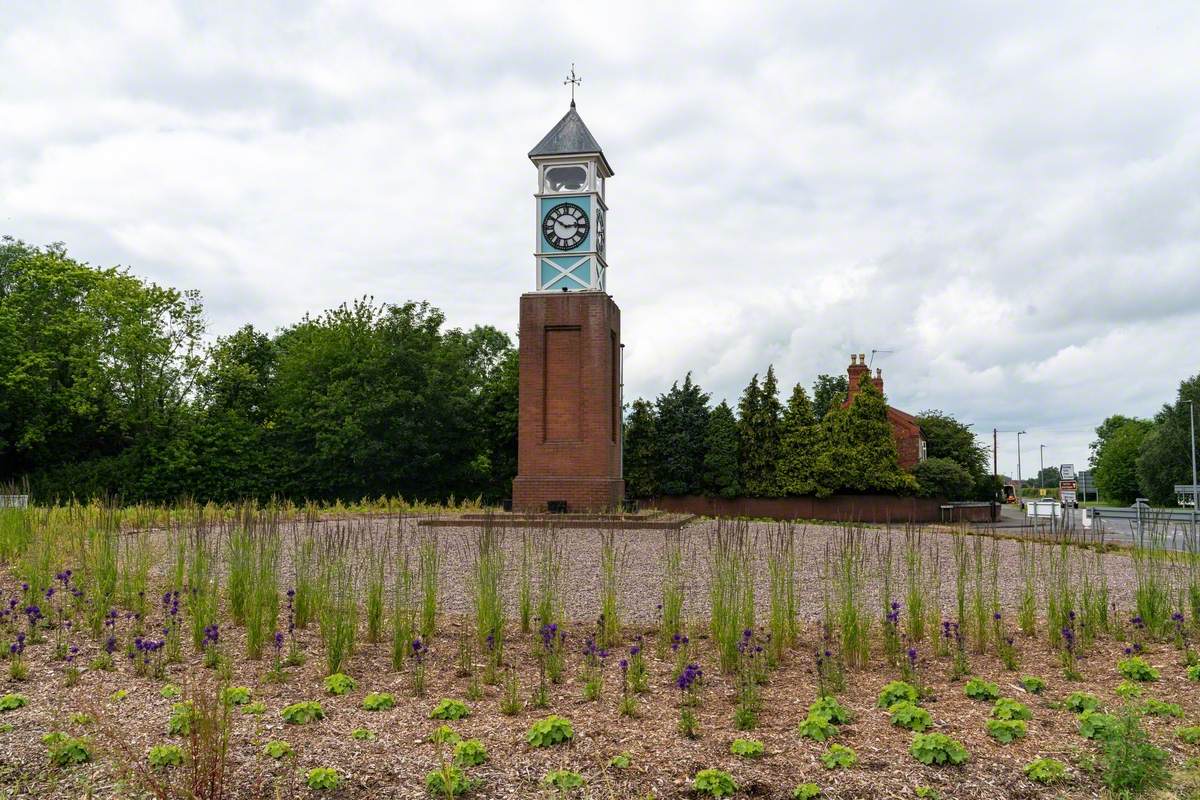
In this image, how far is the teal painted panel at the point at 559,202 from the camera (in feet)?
71.0

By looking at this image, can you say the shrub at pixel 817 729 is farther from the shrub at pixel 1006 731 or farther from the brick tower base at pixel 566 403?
the brick tower base at pixel 566 403

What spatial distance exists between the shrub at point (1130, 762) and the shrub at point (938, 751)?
621 millimetres

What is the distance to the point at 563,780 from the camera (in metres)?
4.05

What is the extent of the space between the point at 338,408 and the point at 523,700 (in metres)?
26.4

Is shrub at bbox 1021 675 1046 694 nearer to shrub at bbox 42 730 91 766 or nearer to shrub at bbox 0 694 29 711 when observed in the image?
shrub at bbox 42 730 91 766

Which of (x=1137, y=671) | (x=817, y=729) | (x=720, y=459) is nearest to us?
(x=817, y=729)

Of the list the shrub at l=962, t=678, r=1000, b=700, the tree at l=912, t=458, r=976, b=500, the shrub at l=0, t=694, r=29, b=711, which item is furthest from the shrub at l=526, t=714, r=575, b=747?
the tree at l=912, t=458, r=976, b=500

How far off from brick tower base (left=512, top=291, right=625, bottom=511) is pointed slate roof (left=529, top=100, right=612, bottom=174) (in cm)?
346

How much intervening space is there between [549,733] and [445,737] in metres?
0.52

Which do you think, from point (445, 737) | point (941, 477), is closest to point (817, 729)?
point (445, 737)

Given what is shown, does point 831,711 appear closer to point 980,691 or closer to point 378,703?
point 980,691

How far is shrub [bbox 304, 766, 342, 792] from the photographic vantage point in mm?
4070

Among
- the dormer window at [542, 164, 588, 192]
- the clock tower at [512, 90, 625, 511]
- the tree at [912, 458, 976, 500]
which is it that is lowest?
the tree at [912, 458, 976, 500]

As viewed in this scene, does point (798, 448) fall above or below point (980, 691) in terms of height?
above
